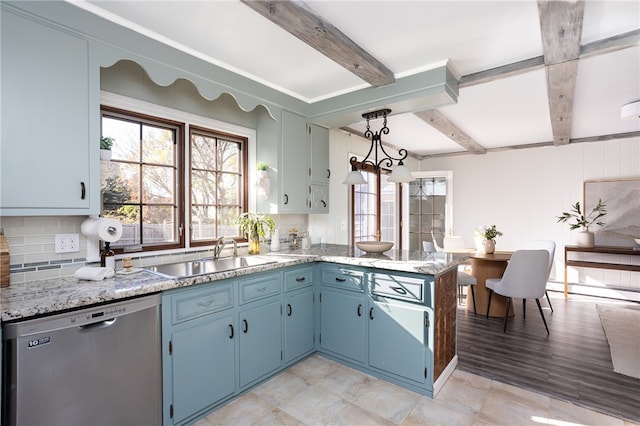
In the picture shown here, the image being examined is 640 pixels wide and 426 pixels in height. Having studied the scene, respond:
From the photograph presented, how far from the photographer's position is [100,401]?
5.24 ft

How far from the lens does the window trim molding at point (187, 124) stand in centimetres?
228

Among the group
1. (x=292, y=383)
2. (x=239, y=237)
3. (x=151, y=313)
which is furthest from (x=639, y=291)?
(x=151, y=313)

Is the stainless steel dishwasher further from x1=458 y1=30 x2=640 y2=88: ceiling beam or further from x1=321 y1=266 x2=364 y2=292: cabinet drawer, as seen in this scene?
x1=458 y1=30 x2=640 y2=88: ceiling beam

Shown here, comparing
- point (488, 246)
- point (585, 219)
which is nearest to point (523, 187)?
point (585, 219)

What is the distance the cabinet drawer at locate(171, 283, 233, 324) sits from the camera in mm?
1929

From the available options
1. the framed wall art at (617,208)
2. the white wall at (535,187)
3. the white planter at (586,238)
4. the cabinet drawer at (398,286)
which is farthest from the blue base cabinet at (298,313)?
the framed wall art at (617,208)

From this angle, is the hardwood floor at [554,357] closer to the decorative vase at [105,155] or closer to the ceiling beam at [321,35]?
the ceiling beam at [321,35]

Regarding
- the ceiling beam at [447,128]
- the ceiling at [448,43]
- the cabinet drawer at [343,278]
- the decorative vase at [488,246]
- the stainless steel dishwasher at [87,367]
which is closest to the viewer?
the stainless steel dishwasher at [87,367]

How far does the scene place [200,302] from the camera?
2.04 metres

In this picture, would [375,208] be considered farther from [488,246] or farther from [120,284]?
[120,284]

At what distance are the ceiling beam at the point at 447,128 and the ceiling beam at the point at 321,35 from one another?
3.76 ft

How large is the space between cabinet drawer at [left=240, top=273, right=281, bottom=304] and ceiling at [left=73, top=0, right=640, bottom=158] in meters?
1.69

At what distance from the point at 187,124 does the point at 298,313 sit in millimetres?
1865

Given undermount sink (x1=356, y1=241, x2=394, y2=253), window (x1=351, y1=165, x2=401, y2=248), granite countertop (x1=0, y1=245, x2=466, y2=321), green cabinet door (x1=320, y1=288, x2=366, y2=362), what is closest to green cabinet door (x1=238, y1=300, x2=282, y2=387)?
granite countertop (x1=0, y1=245, x2=466, y2=321)
